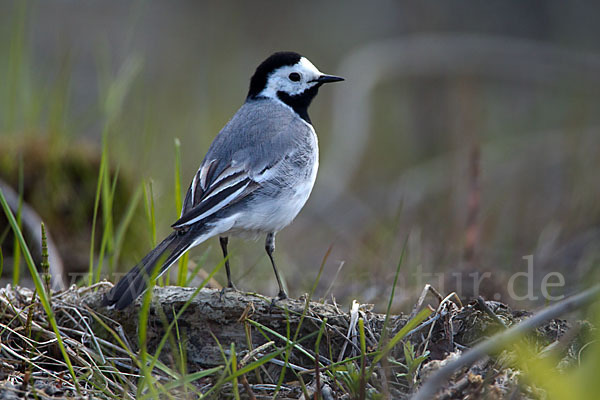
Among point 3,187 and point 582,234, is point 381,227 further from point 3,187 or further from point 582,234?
point 3,187

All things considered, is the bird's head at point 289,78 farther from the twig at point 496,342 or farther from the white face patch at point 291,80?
the twig at point 496,342

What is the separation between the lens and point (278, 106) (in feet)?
15.3

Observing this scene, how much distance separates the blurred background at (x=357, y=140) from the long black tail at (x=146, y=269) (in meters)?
0.26

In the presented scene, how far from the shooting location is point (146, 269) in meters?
3.10

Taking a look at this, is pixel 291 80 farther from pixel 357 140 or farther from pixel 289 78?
pixel 357 140

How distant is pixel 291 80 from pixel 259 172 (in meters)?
1.05

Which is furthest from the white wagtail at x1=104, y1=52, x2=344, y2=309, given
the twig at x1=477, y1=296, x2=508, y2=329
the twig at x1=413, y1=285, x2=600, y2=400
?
the twig at x1=413, y1=285, x2=600, y2=400

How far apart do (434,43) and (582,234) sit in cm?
410

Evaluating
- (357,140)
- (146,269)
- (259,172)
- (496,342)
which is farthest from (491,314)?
(357,140)

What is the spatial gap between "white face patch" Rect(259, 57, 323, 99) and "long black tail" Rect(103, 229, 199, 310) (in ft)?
5.49

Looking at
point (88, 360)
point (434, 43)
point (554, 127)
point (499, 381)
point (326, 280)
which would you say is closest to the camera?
point (499, 381)

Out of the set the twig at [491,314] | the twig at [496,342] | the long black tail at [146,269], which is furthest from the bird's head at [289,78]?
the twig at [496,342]

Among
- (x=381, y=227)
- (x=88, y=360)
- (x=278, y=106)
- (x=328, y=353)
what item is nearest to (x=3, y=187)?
(x=278, y=106)

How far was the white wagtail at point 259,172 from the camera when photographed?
3.53 m
